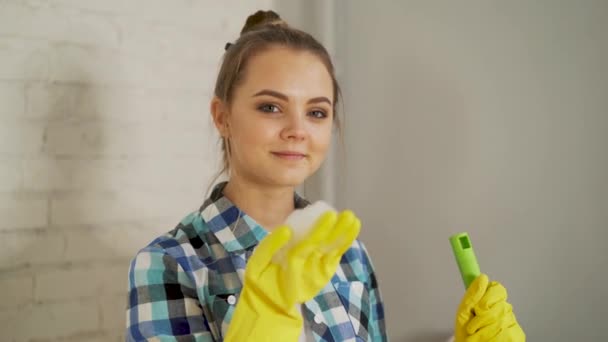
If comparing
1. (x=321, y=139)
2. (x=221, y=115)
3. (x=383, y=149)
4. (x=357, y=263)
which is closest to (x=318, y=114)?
(x=321, y=139)

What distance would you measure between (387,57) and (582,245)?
568 mm

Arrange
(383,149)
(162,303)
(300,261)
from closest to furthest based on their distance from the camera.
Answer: (300,261) → (162,303) → (383,149)

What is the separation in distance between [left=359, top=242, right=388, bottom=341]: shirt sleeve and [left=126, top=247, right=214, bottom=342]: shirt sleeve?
13.0 inches

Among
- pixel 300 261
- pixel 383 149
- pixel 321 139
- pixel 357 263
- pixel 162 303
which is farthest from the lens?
pixel 383 149

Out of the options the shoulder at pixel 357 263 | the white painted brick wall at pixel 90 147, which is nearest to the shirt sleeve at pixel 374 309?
the shoulder at pixel 357 263

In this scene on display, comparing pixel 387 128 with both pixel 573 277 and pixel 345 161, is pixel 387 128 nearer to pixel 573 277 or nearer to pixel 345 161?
pixel 345 161

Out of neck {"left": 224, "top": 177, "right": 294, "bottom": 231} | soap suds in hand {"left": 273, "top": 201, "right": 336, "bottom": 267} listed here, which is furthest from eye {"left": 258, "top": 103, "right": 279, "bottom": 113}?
soap suds in hand {"left": 273, "top": 201, "right": 336, "bottom": 267}

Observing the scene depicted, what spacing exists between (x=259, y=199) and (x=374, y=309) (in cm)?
30

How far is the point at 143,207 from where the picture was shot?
1185 mm

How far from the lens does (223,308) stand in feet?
2.64

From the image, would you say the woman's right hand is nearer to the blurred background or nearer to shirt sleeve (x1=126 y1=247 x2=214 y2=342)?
shirt sleeve (x1=126 y1=247 x2=214 y2=342)

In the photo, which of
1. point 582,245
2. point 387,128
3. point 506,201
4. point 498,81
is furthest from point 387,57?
point 582,245

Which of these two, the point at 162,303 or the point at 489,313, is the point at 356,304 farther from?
the point at 162,303

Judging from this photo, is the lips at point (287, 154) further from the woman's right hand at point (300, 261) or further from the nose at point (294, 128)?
the woman's right hand at point (300, 261)
